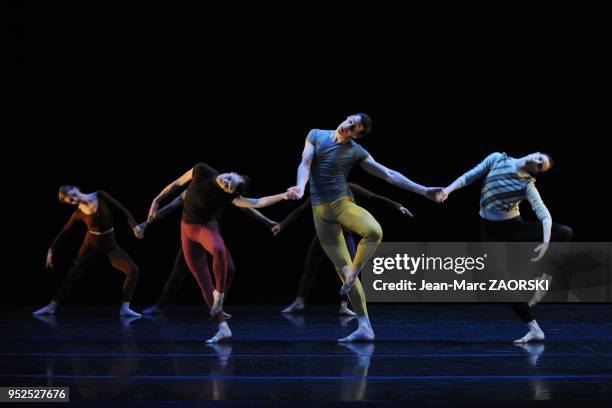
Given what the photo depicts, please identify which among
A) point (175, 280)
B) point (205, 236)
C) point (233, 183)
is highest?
point (233, 183)

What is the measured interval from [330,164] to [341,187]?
0.17m

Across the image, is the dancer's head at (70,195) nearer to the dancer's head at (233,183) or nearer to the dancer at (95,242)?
the dancer at (95,242)

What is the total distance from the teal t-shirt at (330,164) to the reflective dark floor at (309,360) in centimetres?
103

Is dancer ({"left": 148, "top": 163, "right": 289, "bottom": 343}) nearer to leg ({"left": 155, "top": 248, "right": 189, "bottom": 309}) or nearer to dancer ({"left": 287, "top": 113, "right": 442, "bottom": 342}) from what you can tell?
dancer ({"left": 287, "top": 113, "right": 442, "bottom": 342})

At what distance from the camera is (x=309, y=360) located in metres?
4.54

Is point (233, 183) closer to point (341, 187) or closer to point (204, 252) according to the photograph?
point (204, 252)

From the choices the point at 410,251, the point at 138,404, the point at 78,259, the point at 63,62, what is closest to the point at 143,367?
the point at 138,404

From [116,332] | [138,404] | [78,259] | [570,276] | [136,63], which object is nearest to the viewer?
[138,404]

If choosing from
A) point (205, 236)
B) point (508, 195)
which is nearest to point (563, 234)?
point (508, 195)

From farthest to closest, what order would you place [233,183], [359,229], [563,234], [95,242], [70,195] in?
1. [95,242]
2. [70,195]
3. [563,234]
4. [233,183]
5. [359,229]

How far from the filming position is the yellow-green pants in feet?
16.4

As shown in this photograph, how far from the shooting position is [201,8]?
30.1 ft

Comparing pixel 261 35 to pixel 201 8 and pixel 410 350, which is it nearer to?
pixel 201 8

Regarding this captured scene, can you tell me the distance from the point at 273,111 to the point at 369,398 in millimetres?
6331
